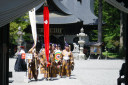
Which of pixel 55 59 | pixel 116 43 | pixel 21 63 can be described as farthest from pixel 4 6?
pixel 116 43

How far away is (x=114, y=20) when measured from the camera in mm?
32250

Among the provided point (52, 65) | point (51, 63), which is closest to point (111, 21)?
point (52, 65)

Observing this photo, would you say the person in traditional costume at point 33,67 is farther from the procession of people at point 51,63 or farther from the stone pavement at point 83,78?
the stone pavement at point 83,78

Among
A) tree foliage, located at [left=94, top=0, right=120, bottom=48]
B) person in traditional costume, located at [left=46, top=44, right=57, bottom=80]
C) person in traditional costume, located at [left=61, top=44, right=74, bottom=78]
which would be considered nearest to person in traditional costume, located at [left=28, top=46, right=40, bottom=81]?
person in traditional costume, located at [left=46, top=44, right=57, bottom=80]

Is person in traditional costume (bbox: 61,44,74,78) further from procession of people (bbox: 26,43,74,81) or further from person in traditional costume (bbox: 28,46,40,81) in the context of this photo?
person in traditional costume (bbox: 28,46,40,81)

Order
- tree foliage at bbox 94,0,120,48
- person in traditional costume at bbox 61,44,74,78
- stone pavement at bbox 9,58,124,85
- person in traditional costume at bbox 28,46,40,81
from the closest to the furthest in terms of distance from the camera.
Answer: stone pavement at bbox 9,58,124,85
person in traditional costume at bbox 28,46,40,81
person in traditional costume at bbox 61,44,74,78
tree foliage at bbox 94,0,120,48

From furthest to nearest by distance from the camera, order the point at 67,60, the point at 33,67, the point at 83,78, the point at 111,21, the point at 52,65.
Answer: the point at 111,21
the point at 67,60
the point at 52,65
the point at 83,78
the point at 33,67

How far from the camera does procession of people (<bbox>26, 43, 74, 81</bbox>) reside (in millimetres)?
10867

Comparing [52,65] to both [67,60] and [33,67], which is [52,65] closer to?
[67,60]

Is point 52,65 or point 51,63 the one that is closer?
point 51,63

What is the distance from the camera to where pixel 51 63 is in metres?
11.4

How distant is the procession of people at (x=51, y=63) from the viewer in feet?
35.7

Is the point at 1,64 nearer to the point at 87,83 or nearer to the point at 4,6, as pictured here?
the point at 4,6

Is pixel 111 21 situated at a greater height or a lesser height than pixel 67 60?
greater
